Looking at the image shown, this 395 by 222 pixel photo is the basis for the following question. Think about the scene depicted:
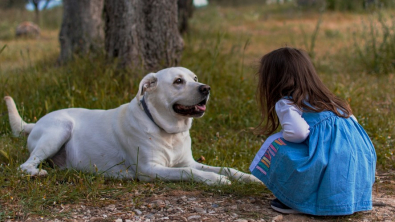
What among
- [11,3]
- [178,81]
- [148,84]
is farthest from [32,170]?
[11,3]

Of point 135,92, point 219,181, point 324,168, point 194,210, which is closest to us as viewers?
Result: point 324,168

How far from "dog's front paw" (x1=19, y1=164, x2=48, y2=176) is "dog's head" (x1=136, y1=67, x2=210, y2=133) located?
1.00 meters

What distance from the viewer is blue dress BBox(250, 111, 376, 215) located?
Answer: 282 centimetres

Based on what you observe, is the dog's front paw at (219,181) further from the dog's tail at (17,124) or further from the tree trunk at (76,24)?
the tree trunk at (76,24)

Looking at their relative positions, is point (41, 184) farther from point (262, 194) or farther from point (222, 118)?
point (222, 118)

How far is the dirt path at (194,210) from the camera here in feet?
9.50

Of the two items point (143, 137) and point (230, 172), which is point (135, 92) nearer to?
point (143, 137)

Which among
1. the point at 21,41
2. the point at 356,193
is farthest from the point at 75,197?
the point at 21,41

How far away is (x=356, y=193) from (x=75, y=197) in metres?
1.92

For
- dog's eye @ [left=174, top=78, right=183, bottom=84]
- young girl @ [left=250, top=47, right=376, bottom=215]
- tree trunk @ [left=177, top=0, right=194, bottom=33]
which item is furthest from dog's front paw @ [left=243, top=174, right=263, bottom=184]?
tree trunk @ [left=177, top=0, right=194, bottom=33]

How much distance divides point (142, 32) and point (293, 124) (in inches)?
134

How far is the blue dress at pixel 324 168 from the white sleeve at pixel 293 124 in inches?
2.8

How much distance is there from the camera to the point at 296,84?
304 centimetres

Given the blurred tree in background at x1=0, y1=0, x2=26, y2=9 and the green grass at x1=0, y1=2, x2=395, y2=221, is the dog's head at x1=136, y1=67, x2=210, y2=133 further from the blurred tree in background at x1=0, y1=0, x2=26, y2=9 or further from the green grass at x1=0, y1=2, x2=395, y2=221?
the blurred tree in background at x1=0, y1=0, x2=26, y2=9
